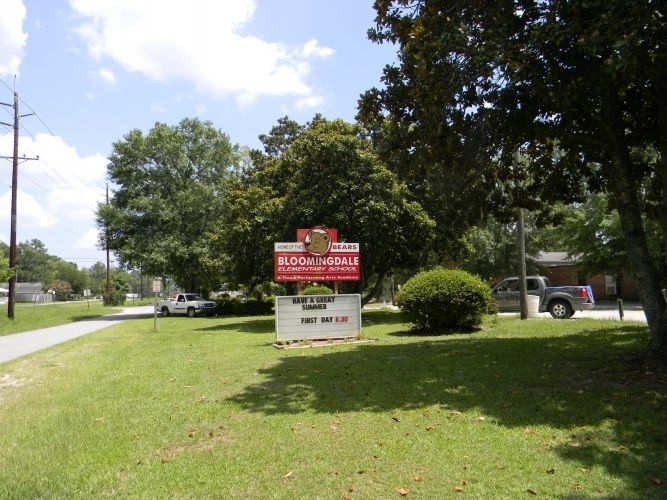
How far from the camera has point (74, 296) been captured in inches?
5034

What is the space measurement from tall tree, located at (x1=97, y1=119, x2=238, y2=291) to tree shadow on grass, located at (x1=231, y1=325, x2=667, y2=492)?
28.0 meters

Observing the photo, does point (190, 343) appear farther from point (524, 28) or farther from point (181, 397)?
point (524, 28)

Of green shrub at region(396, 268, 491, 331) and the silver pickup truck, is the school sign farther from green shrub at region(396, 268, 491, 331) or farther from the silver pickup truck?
the silver pickup truck

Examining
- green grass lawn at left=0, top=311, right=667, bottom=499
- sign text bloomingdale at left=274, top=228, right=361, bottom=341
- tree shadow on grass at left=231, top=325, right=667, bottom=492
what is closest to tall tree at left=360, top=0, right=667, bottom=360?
tree shadow on grass at left=231, top=325, right=667, bottom=492

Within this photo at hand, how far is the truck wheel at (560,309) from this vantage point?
21016mm

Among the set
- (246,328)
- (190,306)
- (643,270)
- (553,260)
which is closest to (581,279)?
(553,260)

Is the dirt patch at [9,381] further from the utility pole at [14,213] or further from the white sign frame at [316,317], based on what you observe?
the utility pole at [14,213]

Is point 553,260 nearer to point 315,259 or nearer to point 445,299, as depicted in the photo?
point 445,299

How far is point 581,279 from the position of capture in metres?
44.0

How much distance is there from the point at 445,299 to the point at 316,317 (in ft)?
12.6

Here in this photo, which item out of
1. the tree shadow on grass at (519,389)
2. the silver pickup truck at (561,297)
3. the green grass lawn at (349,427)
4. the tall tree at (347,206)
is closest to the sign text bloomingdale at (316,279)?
the tree shadow on grass at (519,389)

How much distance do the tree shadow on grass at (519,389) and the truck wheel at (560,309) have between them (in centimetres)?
867

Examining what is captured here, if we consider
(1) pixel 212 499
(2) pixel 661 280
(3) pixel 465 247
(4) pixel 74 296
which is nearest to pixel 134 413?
(1) pixel 212 499

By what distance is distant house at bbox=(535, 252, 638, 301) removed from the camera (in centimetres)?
4056
